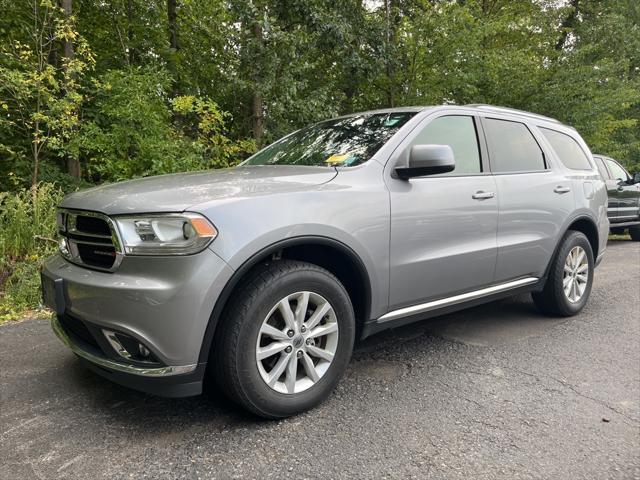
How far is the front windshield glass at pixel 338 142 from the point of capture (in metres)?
3.00

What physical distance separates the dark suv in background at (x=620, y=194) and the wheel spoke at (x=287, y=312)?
8.77 m

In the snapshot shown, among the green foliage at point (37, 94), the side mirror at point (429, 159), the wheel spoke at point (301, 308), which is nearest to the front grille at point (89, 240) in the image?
the wheel spoke at point (301, 308)

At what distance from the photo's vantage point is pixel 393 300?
9.26 feet

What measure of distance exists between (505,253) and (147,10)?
30.6 feet

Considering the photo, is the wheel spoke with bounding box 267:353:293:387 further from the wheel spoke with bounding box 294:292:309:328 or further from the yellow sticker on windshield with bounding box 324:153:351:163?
the yellow sticker on windshield with bounding box 324:153:351:163

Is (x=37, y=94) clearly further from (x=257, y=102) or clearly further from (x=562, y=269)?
(x=562, y=269)

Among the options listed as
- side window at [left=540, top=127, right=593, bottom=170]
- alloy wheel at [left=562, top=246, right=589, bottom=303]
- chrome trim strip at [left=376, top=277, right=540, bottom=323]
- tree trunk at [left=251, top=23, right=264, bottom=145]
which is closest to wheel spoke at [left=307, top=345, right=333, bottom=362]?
chrome trim strip at [left=376, top=277, right=540, bottom=323]

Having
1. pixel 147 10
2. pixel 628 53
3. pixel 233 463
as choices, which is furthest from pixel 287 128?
pixel 628 53

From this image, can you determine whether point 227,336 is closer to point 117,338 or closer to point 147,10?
point 117,338

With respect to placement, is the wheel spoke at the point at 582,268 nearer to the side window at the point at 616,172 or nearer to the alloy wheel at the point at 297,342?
the alloy wheel at the point at 297,342

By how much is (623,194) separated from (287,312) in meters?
9.66

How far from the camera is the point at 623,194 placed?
957 cm

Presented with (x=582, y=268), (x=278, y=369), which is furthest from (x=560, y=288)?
(x=278, y=369)

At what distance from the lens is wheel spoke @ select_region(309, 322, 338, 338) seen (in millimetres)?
2463
